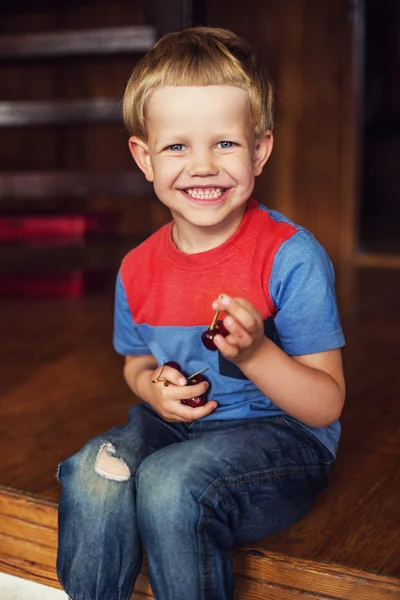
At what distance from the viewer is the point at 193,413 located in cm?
110

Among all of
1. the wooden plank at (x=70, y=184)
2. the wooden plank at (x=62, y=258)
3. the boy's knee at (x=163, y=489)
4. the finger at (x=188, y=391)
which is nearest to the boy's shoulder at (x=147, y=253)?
the finger at (x=188, y=391)

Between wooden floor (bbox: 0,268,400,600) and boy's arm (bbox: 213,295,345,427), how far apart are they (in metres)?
0.17

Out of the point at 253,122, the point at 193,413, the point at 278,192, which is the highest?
the point at 253,122

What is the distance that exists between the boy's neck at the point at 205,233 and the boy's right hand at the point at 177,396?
18 cm

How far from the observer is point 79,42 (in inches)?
114

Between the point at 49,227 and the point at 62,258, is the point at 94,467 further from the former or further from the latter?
the point at 62,258

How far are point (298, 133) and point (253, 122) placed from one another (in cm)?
276

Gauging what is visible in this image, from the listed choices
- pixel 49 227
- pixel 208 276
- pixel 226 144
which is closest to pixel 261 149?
pixel 226 144

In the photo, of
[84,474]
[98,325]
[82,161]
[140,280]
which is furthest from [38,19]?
[84,474]

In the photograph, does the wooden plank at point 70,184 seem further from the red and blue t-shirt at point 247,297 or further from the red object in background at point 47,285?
the red and blue t-shirt at point 247,297

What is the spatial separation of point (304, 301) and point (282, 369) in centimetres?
11

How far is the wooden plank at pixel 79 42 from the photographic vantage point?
274cm

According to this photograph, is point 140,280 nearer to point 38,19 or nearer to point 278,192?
point 278,192

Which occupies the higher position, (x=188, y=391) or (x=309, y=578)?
(x=188, y=391)
